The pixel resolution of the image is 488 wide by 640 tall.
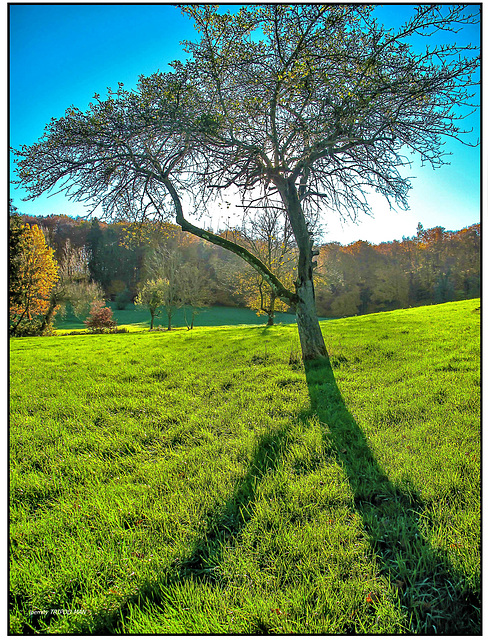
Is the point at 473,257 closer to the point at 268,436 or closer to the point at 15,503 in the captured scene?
the point at 268,436

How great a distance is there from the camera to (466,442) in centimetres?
317

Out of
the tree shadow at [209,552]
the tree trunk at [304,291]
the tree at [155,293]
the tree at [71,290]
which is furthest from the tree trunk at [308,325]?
the tree at [71,290]

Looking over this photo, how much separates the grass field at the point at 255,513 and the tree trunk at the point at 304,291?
2.03m

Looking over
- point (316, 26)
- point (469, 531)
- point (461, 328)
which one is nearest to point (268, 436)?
point (469, 531)

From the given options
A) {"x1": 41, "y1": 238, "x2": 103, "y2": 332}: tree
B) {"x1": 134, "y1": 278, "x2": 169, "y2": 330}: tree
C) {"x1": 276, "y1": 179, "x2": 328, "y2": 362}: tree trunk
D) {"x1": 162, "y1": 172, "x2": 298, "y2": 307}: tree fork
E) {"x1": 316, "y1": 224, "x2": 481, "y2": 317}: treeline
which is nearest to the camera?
{"x1": 162, "y1": 172, "x2": 298, "y2": 307}: tree fork

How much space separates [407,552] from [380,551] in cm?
18

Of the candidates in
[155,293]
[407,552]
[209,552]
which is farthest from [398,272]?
[209,552]

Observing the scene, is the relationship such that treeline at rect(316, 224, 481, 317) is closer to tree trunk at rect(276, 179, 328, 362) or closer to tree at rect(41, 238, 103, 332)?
tree at rect(41, 238, 103, 332)

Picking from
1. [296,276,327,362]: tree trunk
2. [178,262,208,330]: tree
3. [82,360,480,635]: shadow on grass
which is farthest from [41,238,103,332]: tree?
[82,360,480,635]: shadow on grass

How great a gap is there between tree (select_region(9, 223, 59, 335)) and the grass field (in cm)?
2351

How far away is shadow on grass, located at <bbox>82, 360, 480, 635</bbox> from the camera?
5.32ft

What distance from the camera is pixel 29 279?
78.5 feet

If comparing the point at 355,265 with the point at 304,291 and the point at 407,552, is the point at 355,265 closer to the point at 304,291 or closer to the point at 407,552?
the point at 304,291

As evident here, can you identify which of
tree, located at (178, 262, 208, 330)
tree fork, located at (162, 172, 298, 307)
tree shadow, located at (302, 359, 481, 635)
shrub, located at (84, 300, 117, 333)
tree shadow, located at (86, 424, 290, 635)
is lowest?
tree shadow, located at (86, 424, 290, 635)
